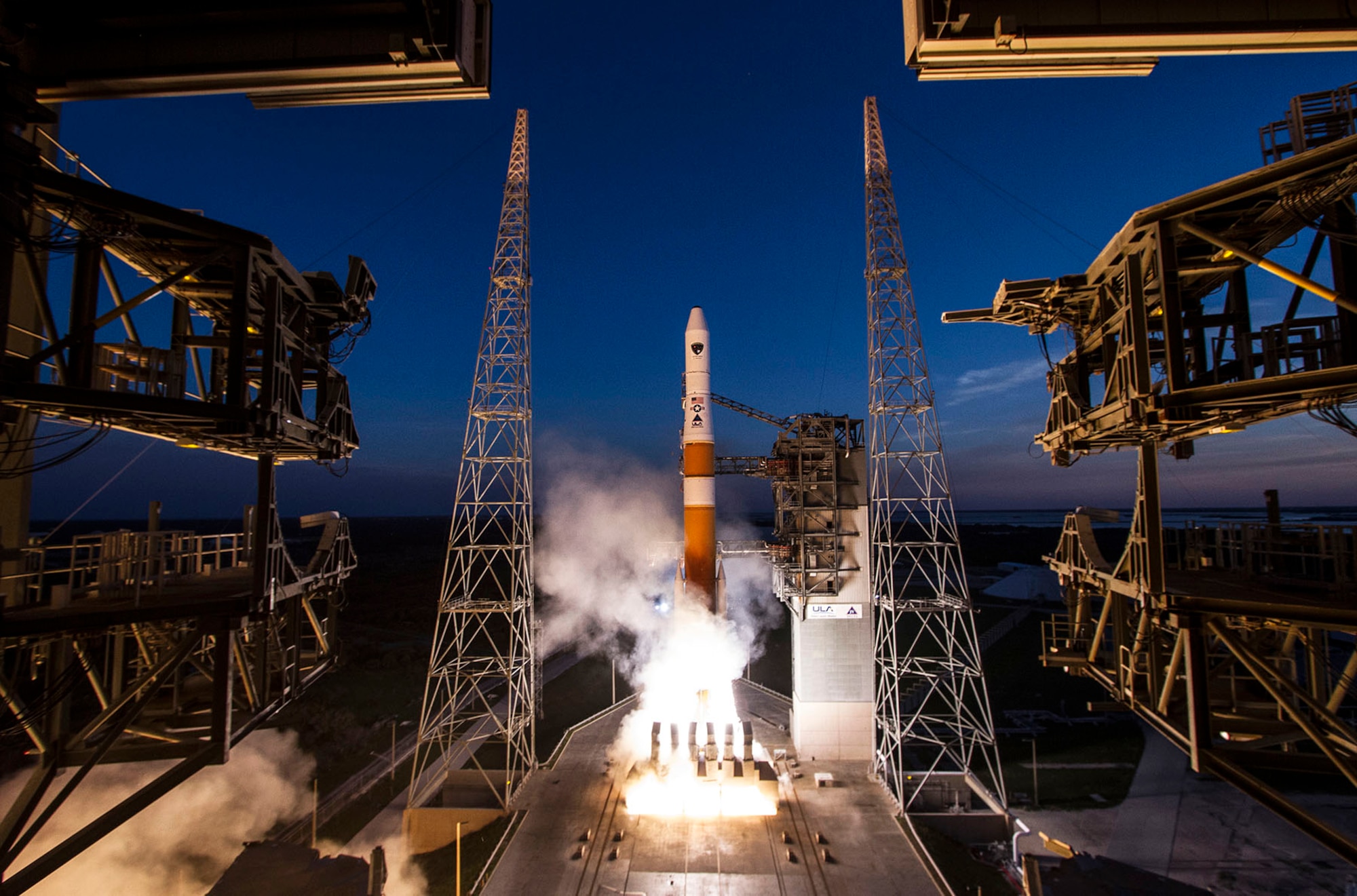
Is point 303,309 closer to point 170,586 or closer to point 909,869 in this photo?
point 170,586

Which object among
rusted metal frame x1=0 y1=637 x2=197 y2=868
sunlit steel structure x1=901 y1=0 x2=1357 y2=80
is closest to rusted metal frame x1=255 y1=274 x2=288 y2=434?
rusted metal frame x1=0 y1=637 x2=197 y2=868

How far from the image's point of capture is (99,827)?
8.99 metres

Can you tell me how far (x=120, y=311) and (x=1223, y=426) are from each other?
62.5 feet

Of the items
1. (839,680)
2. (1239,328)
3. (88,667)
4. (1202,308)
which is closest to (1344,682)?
(1239,328)

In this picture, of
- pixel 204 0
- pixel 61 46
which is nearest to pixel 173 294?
pixel 61 46

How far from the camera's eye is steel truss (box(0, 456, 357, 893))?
352 inches

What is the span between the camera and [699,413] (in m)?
30.0

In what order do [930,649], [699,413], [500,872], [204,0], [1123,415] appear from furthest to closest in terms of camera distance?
[930,649]
[699,413]
[500,872]
[204,0]
[1123,415]

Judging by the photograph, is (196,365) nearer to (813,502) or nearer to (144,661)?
(144,661)

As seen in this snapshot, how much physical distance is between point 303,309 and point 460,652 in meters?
15.1

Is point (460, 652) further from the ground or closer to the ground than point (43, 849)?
further from the ground

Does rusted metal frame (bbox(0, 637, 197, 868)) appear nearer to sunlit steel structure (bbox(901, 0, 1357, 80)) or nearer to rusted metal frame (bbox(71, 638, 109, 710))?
rusted metal frame (bbox(71, 638, 109, 710))

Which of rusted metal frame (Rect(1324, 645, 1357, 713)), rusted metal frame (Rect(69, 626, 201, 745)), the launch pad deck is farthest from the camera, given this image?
the launch pad deck

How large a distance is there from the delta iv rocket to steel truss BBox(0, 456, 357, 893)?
17.2m
